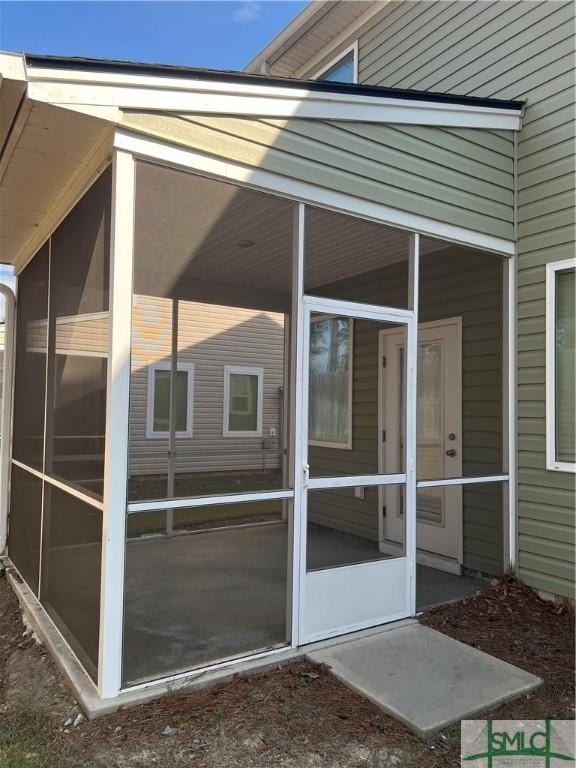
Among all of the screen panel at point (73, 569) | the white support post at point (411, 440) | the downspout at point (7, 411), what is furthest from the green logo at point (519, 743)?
the downspout at point (7, 411)

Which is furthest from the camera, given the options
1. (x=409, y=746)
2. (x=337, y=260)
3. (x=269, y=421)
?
(x=269, y=421)

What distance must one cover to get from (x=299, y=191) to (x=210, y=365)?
1.47 metres

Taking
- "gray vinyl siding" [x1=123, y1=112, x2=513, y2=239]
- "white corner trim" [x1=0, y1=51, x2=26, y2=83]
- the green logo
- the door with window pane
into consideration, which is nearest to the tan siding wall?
the door with window pane

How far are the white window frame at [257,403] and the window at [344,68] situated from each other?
4.08m

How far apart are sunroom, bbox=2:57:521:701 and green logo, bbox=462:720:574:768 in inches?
39.3

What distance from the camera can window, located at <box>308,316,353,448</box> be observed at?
125 inches

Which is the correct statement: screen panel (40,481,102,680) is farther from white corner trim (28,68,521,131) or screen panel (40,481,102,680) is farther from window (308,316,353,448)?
white corner trim (28,68,521,131)

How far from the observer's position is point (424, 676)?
278cm

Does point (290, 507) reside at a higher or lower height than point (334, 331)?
lower

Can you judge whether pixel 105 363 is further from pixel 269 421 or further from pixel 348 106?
pixel 348 106

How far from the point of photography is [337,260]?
12.3 feet

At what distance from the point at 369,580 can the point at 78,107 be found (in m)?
2.93

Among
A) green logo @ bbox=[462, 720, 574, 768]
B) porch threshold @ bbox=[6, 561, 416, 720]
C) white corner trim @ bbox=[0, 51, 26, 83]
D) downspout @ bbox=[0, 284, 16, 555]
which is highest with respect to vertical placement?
white corner trim @ bbox=[0, 51, 26, 83]

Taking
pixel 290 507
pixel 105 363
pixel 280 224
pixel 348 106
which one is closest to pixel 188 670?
pixel 290 507
